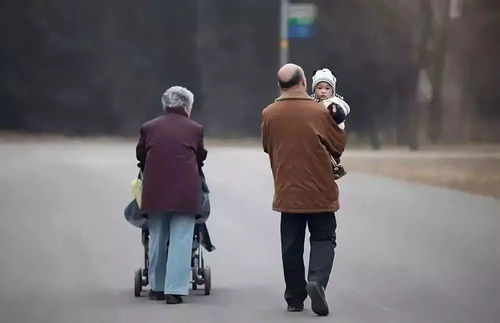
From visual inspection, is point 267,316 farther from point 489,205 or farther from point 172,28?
point 172,28

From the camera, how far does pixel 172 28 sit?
54438mm

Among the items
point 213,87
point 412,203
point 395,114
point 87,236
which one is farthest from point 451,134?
point 87,236

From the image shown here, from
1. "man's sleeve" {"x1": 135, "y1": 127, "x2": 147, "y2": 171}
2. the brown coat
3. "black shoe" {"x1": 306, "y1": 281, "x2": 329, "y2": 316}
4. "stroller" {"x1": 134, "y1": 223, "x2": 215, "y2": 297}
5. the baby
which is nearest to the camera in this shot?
"black shoe" {"x1": 306, "y1": 281, "x2": 329, "y2": 316}

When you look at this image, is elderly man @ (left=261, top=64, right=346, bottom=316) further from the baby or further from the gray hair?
the gray hair

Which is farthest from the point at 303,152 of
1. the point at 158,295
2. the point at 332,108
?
the point at 158,295

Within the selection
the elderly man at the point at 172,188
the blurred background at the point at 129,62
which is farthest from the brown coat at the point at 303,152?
the blurred background at the point at 129,62

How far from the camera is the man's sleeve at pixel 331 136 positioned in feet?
30.7

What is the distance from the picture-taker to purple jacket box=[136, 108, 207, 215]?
9.91 metres

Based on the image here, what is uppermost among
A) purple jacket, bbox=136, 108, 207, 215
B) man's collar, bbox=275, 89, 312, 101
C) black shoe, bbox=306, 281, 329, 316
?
man's collar, bbox=275, 89, 312, 101

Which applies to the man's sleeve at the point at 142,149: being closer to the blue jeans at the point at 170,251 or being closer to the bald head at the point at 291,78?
the blue jeans at the point at 170,251

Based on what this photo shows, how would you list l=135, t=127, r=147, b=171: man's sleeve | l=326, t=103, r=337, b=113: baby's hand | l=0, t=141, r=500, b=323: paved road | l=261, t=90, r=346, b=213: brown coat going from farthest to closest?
1. l=135, t=127, r=147, b=171: man's sleeve
2. l=0, t=141, r=500, b=323: paved road
3. l=326, t=103, r=337, b=113: baby's hand
4. l=261, t=90, r=346, b=213: brown coat

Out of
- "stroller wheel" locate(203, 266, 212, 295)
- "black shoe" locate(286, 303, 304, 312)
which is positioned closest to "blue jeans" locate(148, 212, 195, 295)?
"stroller wheel" locate(203, 266, 212, 295)

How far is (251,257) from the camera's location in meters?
13.2

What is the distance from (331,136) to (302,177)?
0.36 m
